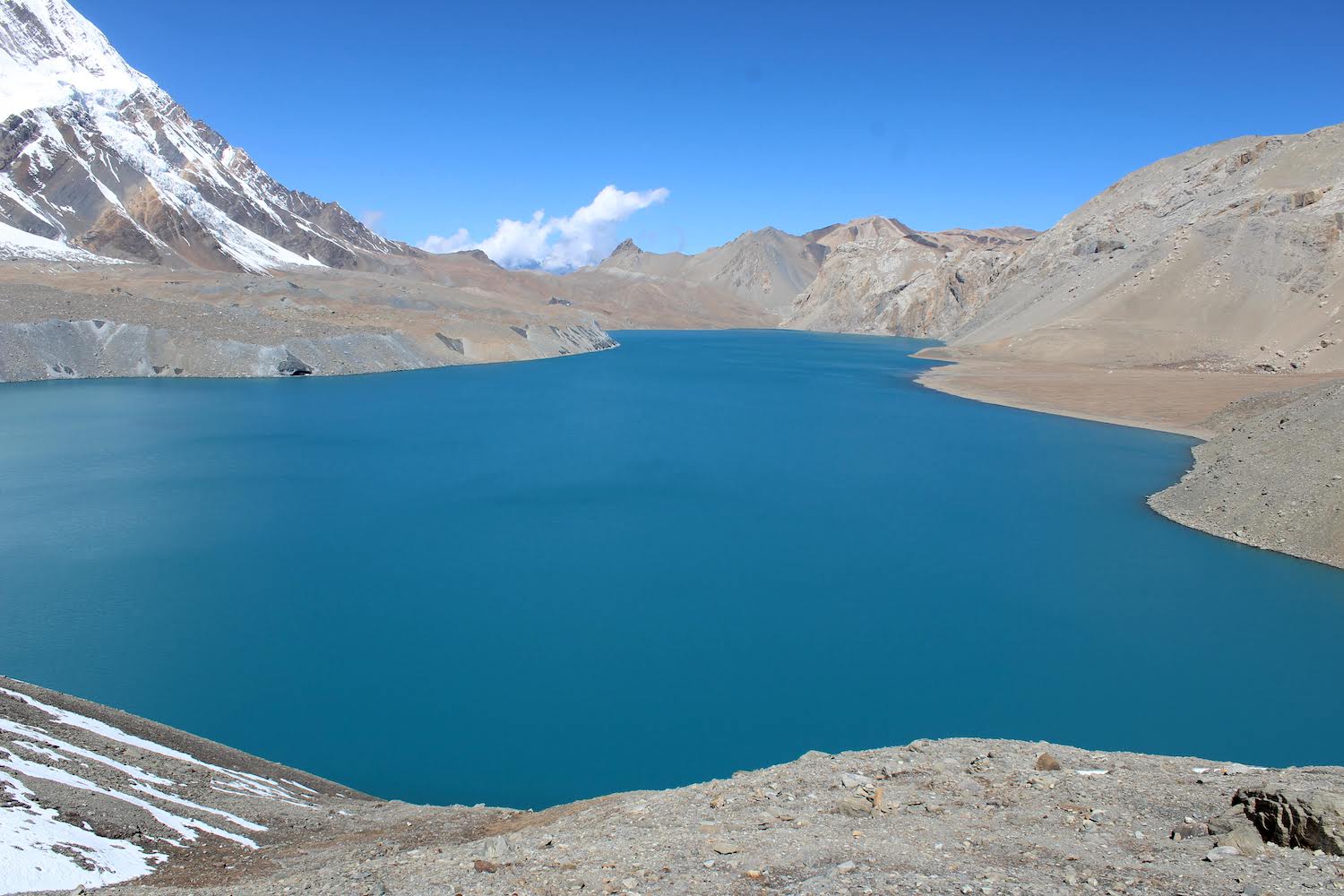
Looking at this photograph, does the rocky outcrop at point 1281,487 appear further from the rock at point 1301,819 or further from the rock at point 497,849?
the rock at point 497,849

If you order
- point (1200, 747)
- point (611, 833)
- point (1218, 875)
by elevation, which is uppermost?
point (1218, 875)

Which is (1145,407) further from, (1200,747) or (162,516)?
(162,516)

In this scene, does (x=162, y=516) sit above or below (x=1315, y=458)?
below

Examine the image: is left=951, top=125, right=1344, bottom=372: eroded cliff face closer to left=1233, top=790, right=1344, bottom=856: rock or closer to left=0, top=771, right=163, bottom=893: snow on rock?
left=1233, top=790, right=1344, bottom=856: rock

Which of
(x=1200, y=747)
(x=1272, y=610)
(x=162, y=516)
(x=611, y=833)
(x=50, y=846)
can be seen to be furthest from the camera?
(x=162, y=516)

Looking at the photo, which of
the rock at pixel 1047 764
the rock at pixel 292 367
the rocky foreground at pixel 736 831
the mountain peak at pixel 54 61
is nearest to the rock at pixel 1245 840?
the rocky foreground at pixel 736 831

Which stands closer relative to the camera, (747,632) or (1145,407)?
(747,632)

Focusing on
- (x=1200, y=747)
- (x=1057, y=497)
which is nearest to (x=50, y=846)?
(x=1200, y=747)
